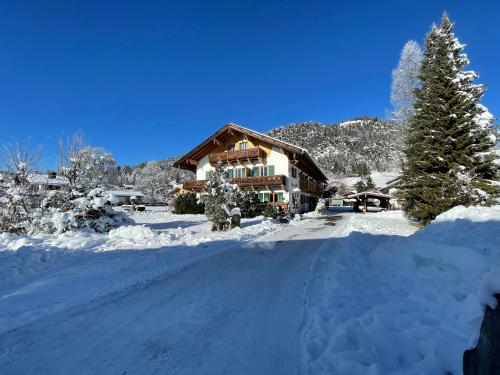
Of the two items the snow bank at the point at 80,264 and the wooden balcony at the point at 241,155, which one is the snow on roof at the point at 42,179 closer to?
the snow bank at the point at 80,264

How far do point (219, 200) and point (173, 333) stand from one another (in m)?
13.0

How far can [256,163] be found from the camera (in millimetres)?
33906

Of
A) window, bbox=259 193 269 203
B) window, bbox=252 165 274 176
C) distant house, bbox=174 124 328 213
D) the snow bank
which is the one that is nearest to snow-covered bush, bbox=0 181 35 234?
the snow bank

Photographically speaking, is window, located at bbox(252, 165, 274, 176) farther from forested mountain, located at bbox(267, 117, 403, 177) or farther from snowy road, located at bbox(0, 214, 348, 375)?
forested mountain, located at bbox(267, 117, 403, 177)

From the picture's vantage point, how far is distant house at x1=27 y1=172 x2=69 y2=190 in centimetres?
1424

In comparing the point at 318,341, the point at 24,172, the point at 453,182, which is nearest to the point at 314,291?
the point at 318,341

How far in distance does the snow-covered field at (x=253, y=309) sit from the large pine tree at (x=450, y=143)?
805 cm

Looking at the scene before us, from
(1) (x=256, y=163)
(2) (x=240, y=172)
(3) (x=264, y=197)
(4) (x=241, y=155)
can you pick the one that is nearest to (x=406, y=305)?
(3) (x=264, y=197)

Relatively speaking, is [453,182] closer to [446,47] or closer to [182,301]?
[446,47]

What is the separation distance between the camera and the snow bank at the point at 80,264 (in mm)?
5367

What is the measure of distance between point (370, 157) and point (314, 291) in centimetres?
15728

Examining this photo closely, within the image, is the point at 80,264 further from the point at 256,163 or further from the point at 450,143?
the point at 256,163

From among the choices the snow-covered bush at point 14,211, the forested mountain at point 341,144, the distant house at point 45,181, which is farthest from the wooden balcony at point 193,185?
the forested mountain at point 341,144

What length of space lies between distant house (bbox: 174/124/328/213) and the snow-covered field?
891 inches
